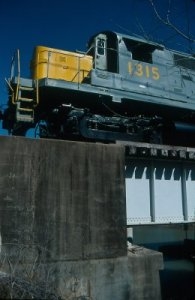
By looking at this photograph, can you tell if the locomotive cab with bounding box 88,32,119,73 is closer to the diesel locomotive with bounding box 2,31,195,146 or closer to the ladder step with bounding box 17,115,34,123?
the diesel locomotive with bounding box 2,31,195,146

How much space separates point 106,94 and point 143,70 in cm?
205

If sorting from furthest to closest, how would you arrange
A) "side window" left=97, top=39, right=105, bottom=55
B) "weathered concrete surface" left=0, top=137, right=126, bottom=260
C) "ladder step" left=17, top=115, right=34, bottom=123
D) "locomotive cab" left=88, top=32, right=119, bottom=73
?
"side window" left=97, top=39, right=105, bottom=55 → "locomotive cab" left=88, top=32, right=119, bottom=73 → "ladder step" left=17, top=115, right=34, bottom=123 → "weathered concrete surface" left=0, top=137, right=126, bottom=260

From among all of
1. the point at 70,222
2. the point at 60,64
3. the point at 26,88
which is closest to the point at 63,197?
the point at 70,222

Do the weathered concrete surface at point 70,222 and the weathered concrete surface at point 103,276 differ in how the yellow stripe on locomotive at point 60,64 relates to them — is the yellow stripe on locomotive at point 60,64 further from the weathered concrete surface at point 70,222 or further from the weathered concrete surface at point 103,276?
the weathered concrete surface at point 103,276

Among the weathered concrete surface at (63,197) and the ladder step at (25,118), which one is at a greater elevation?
the ladder step at (25,118)

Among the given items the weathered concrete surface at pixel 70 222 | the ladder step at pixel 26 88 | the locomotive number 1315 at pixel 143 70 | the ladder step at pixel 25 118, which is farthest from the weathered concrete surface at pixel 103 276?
the locomotive number 1315 at pixel 143 70

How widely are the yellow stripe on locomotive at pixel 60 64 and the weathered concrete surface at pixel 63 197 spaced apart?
3712mm

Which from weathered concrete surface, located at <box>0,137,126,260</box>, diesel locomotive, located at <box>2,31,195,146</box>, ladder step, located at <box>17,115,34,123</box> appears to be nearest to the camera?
weathered concrete surface, located at <box>0,137,126,260</box>

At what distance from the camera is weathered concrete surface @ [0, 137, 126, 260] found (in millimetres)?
6652

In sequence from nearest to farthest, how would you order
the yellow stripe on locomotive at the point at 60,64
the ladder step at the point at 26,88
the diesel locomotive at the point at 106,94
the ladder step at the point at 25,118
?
1. the ladder step at the point at 25,118
2. the ladder step at the point at 26,88
3. the diesel locomotive at the point at 106,94
4. the yellow stripe on locomotive at the point at 60,64

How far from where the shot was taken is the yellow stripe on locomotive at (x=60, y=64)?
10398mm


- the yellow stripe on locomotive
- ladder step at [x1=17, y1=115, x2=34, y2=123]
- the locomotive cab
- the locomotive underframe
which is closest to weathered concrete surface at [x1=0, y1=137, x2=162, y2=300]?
ladder step at [x1=17, y1=115, x2=34, y2=123]

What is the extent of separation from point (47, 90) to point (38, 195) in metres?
3.84

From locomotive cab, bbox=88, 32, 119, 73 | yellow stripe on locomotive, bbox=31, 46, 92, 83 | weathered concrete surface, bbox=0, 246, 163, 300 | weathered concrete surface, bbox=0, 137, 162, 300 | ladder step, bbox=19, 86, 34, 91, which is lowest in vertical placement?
weathered concrete surface, bbox=0, 246, 163, 300
